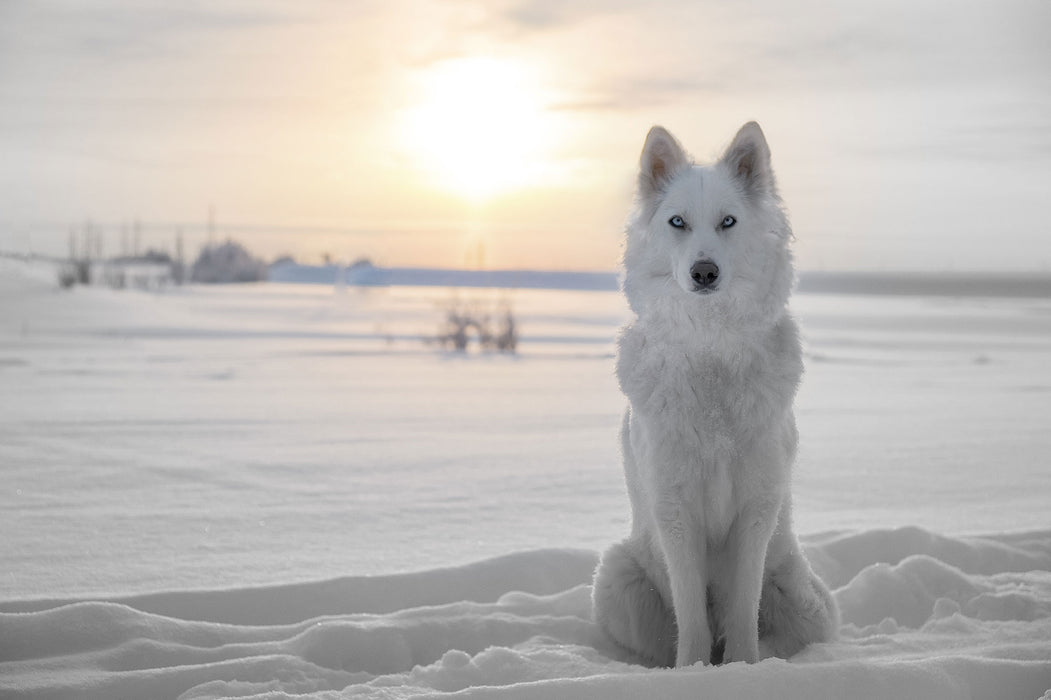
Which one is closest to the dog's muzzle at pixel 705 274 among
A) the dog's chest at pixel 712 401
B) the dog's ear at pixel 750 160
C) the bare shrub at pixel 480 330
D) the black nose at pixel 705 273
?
the black nose at pixel 705 273

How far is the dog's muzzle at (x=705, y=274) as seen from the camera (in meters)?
2.87

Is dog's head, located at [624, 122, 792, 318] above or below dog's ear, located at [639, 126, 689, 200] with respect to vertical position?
below

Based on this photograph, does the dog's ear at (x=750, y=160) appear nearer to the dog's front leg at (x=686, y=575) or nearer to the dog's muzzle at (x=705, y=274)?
the dog's muzzle at (x=705, y=274)

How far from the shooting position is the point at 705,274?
2.88 metres

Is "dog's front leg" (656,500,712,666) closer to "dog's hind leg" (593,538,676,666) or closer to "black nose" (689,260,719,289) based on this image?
"dog's hind leg" (593,538,676,666)

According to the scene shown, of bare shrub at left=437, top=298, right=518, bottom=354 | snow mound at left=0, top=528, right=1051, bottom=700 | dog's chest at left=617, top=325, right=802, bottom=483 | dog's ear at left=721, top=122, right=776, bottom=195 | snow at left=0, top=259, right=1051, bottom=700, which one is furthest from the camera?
bare shrub at left=437, top=298, right=518, bottom=354

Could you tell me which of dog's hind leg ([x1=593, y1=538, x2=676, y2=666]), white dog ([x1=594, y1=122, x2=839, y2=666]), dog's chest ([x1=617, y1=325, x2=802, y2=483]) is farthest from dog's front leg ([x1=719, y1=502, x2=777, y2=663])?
dog's hind leg ([x1=593, y1=538, x2=676, y2=666])

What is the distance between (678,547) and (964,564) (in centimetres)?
183

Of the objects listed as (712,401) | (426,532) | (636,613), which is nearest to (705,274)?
(712,401)

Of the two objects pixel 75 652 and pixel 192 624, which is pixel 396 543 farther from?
pixel 75 652

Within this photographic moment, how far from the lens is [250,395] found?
8.80m

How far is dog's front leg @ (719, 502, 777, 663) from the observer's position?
9.76 feet

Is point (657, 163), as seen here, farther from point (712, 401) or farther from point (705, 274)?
point (712, 401)

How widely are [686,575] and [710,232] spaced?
115 centimetres
